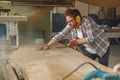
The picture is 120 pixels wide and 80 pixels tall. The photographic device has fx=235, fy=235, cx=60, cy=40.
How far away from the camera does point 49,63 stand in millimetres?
2021

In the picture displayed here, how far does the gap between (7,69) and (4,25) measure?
467mm

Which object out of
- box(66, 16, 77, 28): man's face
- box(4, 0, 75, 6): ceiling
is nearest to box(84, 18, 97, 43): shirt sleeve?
box(66, 16, 77, 28): man's face

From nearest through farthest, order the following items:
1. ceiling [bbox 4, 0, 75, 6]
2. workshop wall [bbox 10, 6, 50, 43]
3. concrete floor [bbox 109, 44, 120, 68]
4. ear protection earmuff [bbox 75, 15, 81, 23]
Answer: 1. ear protection earmuff [bbox 75, 15, 81, 23]
2. ceiling [bbox 4, 0, 75, 6]
3. workshop wall [bbox 10, 6, 50, 43]
4. concrete floor [bbox 109, 44, 120, 68]

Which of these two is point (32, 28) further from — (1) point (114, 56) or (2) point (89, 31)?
(1) point (114, 56)

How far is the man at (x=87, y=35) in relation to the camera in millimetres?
2475

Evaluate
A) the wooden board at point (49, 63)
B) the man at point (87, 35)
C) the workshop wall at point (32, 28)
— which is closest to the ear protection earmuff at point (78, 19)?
the man at point (87, 35)

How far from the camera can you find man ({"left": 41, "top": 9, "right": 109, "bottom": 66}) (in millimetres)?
2475

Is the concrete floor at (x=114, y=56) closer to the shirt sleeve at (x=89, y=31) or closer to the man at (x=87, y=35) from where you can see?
the man at (x=87, y=35)

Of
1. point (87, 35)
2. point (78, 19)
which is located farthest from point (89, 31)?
point (78, 19)

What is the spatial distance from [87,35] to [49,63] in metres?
0.67

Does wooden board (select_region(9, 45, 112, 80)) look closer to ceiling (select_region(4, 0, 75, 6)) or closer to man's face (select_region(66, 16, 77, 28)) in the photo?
man's face (select_region(66, 16, 77, 28))

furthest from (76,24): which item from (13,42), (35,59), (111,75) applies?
(111,75)

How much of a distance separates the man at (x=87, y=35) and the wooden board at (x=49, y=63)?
179 mm

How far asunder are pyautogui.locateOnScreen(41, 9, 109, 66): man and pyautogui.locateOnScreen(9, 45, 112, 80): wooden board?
0.18m
